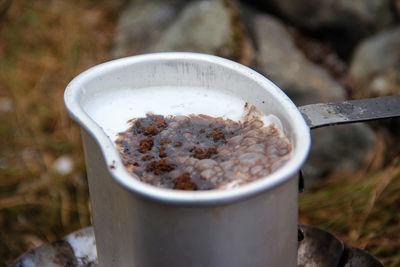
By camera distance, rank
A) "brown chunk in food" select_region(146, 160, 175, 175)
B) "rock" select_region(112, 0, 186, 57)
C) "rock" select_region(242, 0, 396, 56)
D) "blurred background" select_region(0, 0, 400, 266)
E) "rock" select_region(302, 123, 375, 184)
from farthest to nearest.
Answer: "rock" select_region(112, 0, 186, 57), "rock" select_region(242, 0, 396, 56), "rock" select_region(302, 123, 375, 184), "blurred background" select_region(0, 0, 400, 266), "brown chunk in food" select_region(146, 160, 175, 175)

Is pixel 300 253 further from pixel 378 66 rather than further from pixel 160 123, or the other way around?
pixel 378 66

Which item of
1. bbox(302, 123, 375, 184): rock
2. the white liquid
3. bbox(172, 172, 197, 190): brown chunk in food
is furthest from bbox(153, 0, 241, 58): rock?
Answer: bbox(172, 172, 197, 190): brown chunk in food

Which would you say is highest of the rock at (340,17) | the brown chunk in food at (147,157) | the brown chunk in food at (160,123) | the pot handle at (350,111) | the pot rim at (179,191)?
the pot rim at (179,191)

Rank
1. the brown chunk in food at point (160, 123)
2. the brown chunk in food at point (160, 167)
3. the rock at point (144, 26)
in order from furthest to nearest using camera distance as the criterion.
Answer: the rock at point (144, 26) < the brown chunk in food at point (160, 123) < the brown chunk in food at point (160, 167)

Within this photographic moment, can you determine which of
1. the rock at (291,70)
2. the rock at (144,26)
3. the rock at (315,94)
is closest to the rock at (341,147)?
the rock at (315,94)

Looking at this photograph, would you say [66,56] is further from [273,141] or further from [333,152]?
[273,141]

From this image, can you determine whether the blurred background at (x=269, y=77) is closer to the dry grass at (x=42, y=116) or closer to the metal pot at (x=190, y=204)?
the dry grass at (x=42, y=116)

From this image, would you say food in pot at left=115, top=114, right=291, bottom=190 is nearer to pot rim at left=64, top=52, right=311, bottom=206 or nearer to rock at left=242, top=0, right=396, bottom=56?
pot rim at left=64, top=52, right=311, bottom=206

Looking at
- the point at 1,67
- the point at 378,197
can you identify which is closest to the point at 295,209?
the point at 378,197
